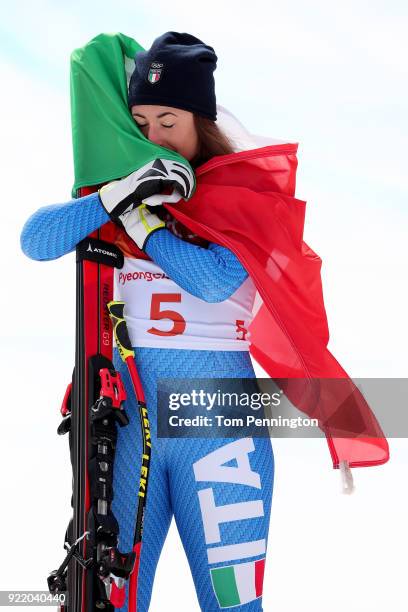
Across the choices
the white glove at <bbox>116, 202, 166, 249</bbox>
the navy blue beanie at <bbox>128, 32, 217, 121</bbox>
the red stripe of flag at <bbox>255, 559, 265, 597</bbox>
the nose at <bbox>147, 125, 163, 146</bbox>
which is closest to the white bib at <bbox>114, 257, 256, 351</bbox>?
the white glove at <bbox>116, 202, 166, 249</bbox>

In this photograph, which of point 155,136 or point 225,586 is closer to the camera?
point 225,586

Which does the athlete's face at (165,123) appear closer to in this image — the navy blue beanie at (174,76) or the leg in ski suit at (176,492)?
the navy blue beanie at (174,76)

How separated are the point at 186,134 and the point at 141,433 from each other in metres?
0.77

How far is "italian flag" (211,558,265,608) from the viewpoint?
6.49 feet

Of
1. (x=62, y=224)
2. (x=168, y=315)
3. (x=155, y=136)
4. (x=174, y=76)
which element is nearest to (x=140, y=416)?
(x=168, y=315)

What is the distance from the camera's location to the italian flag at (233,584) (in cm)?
198

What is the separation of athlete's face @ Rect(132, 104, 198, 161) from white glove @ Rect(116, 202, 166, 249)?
0.69 ft

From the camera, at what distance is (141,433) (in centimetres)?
203

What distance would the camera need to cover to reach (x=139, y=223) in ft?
6.61

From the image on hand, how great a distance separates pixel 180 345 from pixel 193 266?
22 cm

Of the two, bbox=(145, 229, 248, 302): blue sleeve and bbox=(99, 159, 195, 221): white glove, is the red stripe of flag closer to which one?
bbox=(145, 229, 248, 302): blue sleeve

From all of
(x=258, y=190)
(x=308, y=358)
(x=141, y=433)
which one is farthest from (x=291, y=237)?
(x=141, y=433)

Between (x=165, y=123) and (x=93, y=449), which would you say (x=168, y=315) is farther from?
(x=165, y=123)

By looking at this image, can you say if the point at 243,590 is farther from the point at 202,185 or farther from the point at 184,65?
the point at 184,65
